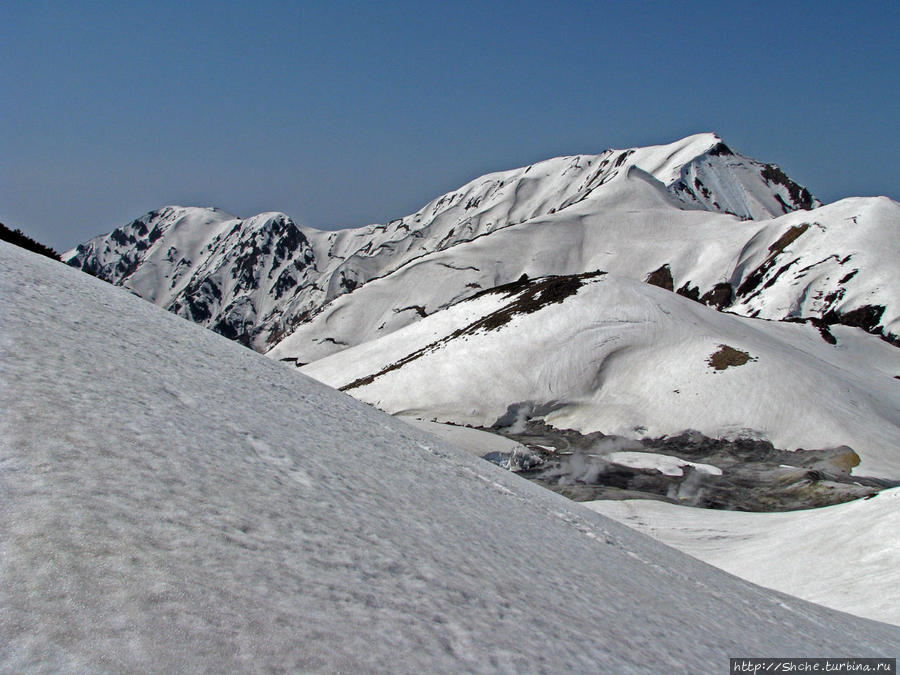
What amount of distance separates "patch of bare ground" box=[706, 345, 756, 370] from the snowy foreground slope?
4510cm

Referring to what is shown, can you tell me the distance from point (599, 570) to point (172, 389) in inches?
194

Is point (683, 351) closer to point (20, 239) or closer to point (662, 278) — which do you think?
point (20, 239)

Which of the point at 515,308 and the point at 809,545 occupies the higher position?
the point at 515,308

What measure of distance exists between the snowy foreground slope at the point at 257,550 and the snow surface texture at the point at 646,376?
3901 cm

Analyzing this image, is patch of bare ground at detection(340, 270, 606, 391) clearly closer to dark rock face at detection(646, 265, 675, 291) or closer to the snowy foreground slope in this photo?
the snowy foreground slope

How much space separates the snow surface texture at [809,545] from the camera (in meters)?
17.0

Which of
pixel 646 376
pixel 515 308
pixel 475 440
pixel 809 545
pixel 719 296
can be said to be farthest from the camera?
pixel 719 296

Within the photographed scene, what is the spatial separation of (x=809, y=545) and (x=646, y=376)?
3258 cm

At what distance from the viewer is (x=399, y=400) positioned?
187ft

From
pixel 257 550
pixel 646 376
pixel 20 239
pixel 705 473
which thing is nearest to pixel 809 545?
pixel 705 473

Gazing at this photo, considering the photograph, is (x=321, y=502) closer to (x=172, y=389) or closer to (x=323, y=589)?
(x=323, y=589)

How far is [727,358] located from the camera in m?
51.7

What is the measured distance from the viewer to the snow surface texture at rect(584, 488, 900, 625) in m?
17.0

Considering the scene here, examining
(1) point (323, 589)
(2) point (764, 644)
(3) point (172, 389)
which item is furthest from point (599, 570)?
(3) point (172, 389)
